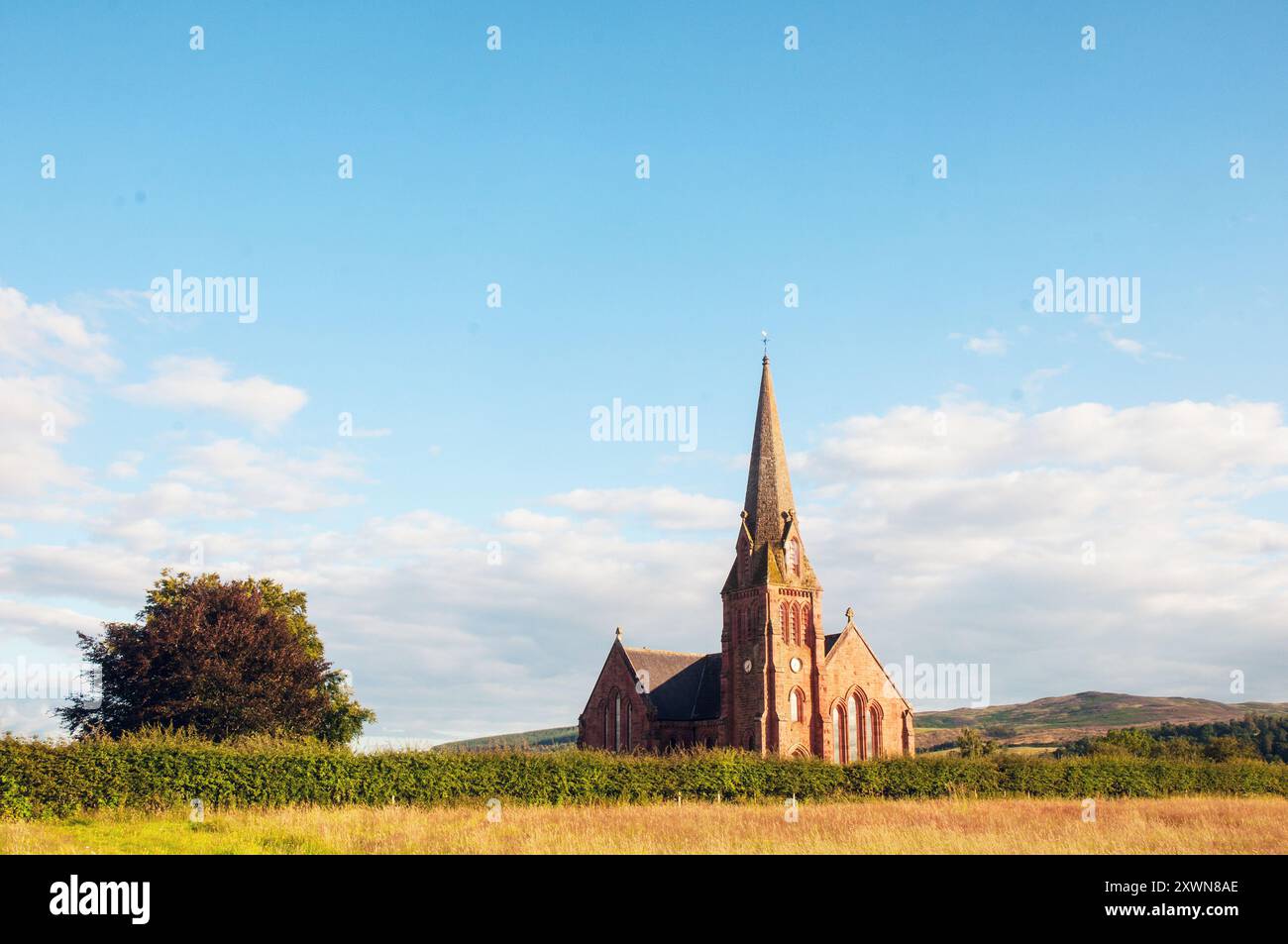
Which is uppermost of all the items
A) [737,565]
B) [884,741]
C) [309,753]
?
[737,565]

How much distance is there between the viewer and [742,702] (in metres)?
59.1

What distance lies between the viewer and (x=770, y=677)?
189ft

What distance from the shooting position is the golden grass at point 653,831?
21641 mm

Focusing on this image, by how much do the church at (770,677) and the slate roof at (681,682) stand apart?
9 centimetres

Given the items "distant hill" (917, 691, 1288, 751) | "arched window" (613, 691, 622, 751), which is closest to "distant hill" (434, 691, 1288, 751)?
"distant hill" (917, 691, 1288, 751)

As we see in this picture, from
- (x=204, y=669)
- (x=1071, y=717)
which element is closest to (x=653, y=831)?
(x=204, y=669)

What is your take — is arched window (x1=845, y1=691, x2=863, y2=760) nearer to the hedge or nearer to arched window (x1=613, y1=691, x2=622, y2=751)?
arched window (x1=613, y1=691, x2=622, y2=751)

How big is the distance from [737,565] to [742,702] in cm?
814

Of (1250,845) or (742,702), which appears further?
(742,702)

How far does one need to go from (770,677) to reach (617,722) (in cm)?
1334
